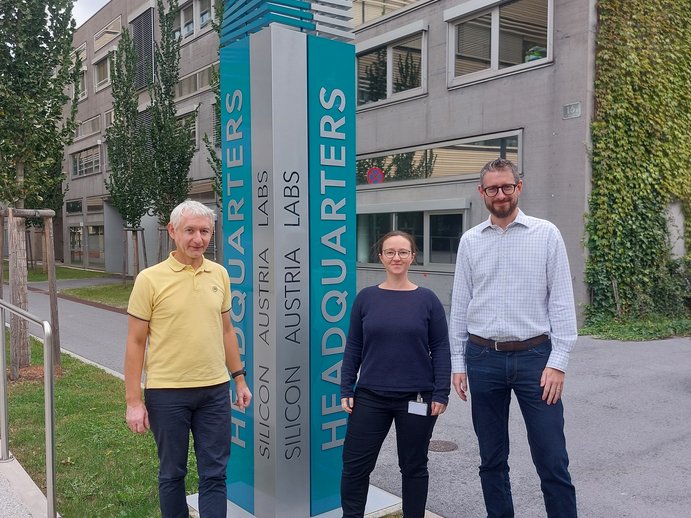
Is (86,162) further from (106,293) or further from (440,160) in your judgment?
(440,160)

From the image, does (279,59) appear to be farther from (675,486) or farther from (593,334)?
(593,334)

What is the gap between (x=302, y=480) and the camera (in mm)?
3893

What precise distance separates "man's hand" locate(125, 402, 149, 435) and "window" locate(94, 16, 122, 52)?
101 feet

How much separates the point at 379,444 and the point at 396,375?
436 mm

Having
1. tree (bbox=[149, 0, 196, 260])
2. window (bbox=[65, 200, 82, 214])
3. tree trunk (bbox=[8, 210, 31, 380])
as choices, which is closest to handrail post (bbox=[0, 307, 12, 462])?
tree trunk (bbox=[8, 210, 31, 380])

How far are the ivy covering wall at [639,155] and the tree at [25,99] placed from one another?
29.5 feet

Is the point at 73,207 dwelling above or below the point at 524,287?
above

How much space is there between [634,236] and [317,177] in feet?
32.4

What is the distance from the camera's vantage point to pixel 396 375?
3.32 metres

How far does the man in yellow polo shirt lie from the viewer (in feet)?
10.4

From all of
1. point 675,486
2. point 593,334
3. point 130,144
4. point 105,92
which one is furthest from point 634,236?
point 105,92

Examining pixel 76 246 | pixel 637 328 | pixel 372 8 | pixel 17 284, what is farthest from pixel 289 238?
pixel 76 246

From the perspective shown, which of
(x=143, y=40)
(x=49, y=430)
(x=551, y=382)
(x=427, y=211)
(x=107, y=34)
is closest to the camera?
(x=551, y=382)

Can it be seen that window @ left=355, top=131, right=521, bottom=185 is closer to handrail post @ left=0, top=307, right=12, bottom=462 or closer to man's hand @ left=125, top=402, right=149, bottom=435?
handrail post @ left=0, top=307, right=12, bottom=462
